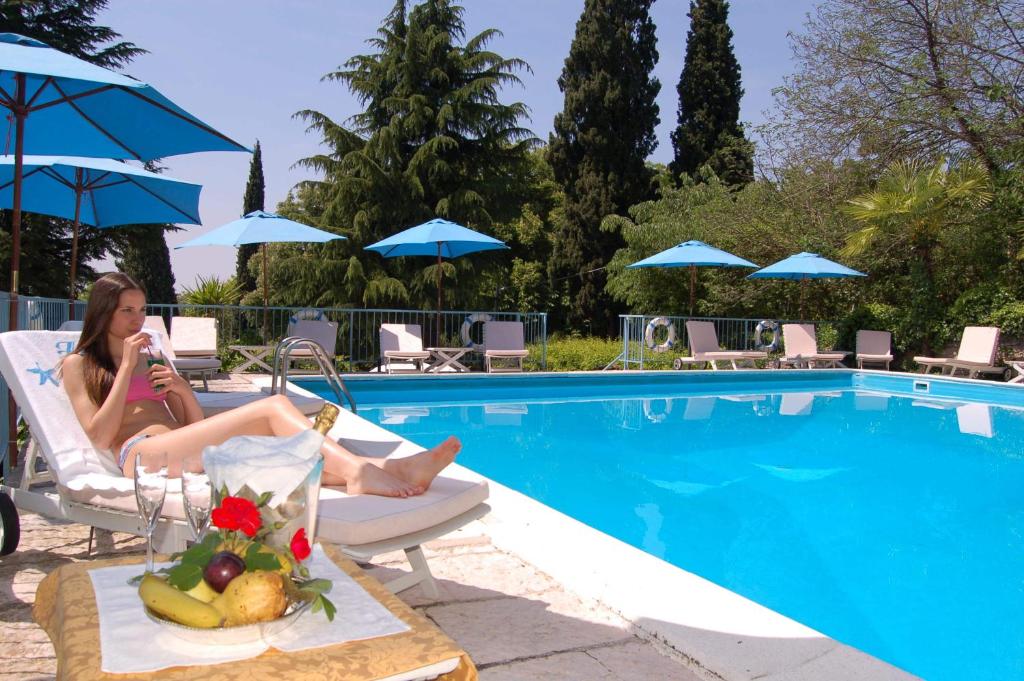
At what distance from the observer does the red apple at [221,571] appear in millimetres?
1255

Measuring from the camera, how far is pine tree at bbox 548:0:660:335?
19922 mm

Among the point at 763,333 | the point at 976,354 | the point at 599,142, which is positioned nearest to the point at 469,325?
the point at 763,333

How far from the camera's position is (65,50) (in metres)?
15.9

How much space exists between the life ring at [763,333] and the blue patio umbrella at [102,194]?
9878 millimetres

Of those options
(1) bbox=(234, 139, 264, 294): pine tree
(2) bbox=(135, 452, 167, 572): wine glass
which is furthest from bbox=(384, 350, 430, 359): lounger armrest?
(1) bbox=(234, 139, 264, 294): pine tree

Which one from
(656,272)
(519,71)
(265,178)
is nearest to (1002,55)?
(656,272)

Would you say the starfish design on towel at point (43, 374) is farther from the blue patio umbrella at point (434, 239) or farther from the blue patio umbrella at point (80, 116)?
the blue patio umbrella at point (434, 239)

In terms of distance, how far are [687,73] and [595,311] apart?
7.57 m

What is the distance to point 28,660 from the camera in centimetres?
201

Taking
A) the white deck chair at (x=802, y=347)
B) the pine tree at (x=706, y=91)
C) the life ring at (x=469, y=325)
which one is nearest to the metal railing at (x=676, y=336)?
the white deck chair at (x=802, y=347)

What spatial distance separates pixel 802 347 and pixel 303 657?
13.3 m

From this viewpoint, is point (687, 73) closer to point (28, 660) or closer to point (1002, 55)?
point (1002, 55)

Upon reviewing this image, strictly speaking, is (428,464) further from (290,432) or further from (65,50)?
(65,50)

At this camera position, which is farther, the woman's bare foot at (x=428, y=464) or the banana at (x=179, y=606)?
the woman's bare foot at (x=428, y=464)
